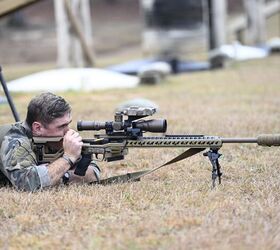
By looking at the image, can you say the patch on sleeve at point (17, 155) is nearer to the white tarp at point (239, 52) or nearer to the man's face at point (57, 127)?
the man's face at point (57, 127)

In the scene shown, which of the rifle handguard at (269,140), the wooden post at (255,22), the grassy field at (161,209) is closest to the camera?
the grassy field at (161,209)

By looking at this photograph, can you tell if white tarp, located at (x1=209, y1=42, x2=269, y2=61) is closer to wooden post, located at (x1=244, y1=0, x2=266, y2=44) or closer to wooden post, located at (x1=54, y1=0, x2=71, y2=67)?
wooden post, located at (x1=244, y1=0, x2=266, y2=44)

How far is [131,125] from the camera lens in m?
5.27

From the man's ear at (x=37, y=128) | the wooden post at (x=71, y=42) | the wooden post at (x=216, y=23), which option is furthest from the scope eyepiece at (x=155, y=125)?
the wooden post at (x=216, y=23)

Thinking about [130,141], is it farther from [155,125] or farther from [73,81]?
[73,81]

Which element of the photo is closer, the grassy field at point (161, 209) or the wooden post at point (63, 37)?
the grassy field at point (161, 209)

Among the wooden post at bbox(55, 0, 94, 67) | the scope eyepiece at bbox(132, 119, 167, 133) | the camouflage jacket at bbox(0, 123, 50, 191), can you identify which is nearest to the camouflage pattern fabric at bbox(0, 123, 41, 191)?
the camouflage jacket at bbox(0, 123, 50, 191)

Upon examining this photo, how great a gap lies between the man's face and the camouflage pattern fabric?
142 mm

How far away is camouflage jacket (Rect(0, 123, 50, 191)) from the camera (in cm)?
532

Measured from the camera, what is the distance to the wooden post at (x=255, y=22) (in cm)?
2833

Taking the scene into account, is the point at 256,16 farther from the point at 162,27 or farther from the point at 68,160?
the point at 68,160

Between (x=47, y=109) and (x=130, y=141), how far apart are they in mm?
675

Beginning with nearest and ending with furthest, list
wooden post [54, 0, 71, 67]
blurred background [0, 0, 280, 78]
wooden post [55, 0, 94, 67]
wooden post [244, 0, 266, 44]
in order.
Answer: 1. wooden post [55, 0, 94, 67]
2. wooden post [54, 0, 71, 67]
3. blurred background [0, 0, 280, 78]
4. wooden post [244, 0, 266, 44]

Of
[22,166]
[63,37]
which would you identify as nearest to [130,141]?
[22,166]
